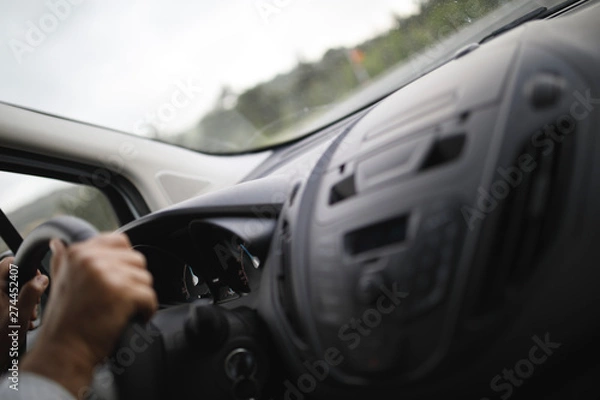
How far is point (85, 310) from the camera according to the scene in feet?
2.90

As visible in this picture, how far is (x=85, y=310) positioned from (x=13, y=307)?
0.80m

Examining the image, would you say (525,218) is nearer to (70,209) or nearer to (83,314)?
(83,314)

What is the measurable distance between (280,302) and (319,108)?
136cm

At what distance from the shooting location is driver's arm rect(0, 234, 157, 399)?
0.89 meters

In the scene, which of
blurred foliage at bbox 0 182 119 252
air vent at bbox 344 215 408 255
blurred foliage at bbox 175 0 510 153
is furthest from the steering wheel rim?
blurred foliage at bbox 175 0 510 153

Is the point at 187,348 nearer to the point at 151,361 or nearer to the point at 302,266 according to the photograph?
the point at 151,361

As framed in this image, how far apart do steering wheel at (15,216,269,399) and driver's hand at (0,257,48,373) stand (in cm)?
15

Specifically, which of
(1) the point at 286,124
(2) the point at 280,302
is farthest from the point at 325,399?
(1) the point at 286,124

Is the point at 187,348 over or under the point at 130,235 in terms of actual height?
under

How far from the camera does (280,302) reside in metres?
1.38

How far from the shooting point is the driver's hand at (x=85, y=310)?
89 centimetres

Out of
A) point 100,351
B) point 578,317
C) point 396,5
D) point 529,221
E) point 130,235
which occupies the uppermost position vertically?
point 396,5

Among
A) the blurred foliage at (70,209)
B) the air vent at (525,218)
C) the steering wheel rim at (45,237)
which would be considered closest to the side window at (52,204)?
the blurred foliage at (70,209)

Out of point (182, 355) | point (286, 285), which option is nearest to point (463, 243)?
point (286, 285)
